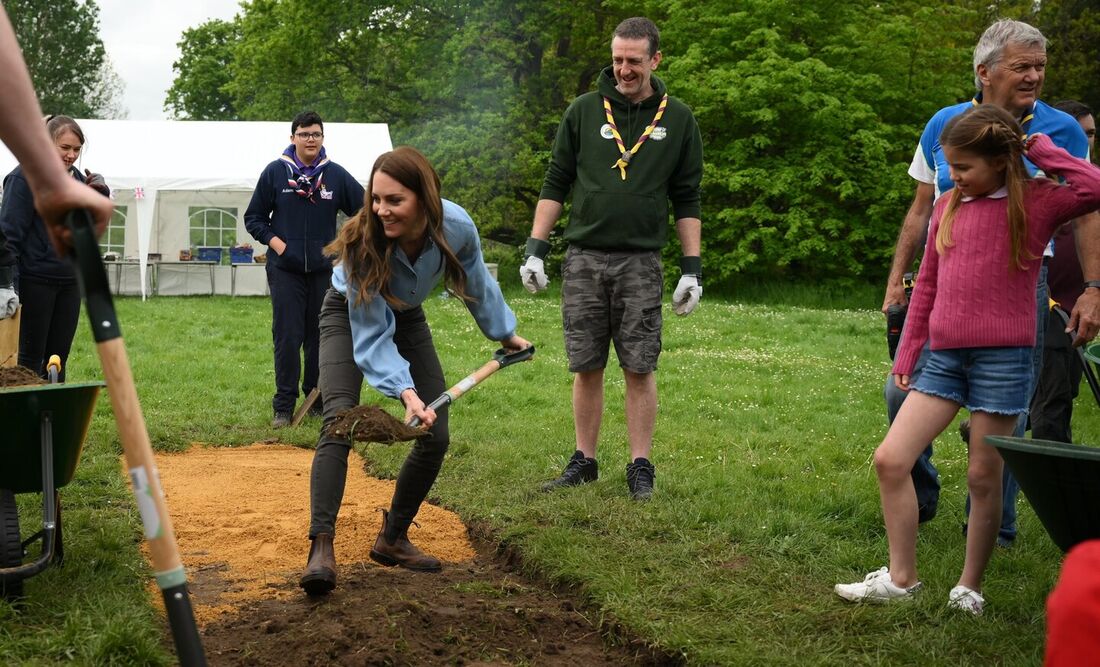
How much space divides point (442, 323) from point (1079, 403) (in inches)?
328

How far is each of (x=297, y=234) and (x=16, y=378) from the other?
12.2 feet

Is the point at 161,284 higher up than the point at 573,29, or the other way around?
the point at 573,29

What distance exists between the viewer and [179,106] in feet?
192

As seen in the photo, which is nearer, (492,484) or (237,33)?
(492,484)

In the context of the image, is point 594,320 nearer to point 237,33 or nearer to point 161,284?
point 161,284

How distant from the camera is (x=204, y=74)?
56688 millimetres

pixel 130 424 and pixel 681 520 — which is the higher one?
pixel 130 424

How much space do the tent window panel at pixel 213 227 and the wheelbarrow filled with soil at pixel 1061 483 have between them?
20.4 m

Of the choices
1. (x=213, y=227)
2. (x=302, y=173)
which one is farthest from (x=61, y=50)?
(x=302, y=173)

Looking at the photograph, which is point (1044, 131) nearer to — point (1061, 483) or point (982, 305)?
point (982, 305)

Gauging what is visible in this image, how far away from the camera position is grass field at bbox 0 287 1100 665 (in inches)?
153

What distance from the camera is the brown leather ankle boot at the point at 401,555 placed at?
194 inches

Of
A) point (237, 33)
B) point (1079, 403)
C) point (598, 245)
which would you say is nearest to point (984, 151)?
point (598, 245)

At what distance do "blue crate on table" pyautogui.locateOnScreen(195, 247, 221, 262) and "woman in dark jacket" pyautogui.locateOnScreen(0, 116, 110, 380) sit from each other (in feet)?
48.5
